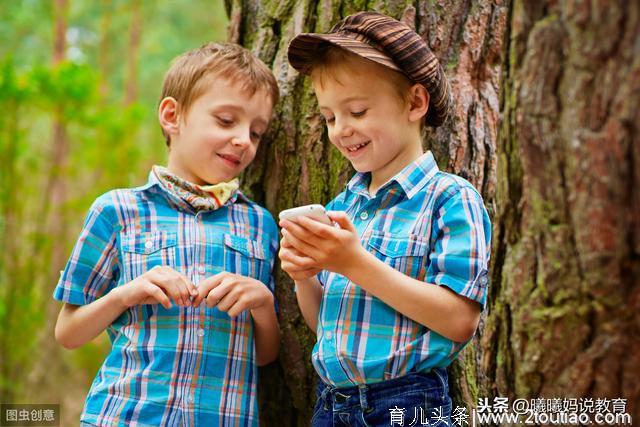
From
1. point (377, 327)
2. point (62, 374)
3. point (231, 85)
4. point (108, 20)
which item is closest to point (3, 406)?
point (62, 374)

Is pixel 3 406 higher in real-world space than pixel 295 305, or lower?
lower

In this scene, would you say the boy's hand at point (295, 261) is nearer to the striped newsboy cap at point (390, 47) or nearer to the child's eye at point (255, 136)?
the striped newsboy cap at point (390, 47)

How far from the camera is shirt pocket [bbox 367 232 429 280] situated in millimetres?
2146

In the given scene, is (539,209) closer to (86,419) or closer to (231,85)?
(231,85)

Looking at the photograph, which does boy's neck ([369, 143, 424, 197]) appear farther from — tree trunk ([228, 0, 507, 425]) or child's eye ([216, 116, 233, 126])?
child's eye ([216, 116, 233, 126])

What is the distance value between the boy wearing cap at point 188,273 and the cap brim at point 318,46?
34 cm

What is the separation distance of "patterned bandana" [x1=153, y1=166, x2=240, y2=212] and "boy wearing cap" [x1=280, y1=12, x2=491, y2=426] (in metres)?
0.53

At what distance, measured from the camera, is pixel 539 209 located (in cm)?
167

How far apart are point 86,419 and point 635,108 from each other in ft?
6.84

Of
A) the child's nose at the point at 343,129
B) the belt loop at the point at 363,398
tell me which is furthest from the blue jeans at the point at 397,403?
the child's nose at the point at 343,129

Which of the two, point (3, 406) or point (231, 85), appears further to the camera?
point (3, 406)

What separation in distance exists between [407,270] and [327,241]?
0.32 m

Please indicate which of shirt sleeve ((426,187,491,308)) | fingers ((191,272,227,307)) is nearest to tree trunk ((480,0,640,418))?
shirt sleeve ((426,187,491,308))

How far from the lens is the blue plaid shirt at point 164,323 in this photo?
244cm
